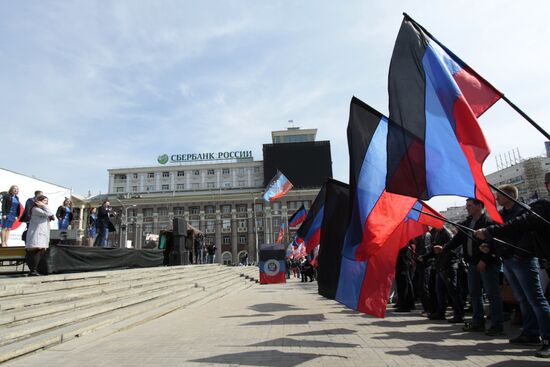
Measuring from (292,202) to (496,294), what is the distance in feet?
238

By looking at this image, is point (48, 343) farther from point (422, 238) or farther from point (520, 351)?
point (422, 238)

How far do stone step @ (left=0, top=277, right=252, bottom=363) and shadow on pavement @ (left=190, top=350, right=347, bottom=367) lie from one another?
2369 mm

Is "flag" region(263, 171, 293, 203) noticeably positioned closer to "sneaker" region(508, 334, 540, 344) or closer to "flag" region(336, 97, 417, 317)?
"flag" region(336, 97, 417, 317)

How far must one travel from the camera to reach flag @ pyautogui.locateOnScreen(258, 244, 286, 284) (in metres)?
24.3

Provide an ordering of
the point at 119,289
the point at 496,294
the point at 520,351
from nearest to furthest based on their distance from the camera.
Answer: the point at 520,351, the point at 496,294, the point at 119,289

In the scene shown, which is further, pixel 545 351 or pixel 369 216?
pixel 369 216

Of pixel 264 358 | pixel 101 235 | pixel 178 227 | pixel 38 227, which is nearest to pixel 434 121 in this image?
pixel 264 358

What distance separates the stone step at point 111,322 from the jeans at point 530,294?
662 cm

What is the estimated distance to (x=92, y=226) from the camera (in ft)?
53.2

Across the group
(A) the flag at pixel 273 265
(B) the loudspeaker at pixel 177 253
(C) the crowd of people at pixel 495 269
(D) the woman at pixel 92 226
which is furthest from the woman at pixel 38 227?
(A) the flag at pixel 273 265

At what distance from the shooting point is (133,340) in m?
6.29

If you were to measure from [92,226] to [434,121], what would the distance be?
14.9 meters

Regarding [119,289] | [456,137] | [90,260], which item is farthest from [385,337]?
[90,260]

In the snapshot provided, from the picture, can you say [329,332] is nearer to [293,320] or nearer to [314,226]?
[293,320]
